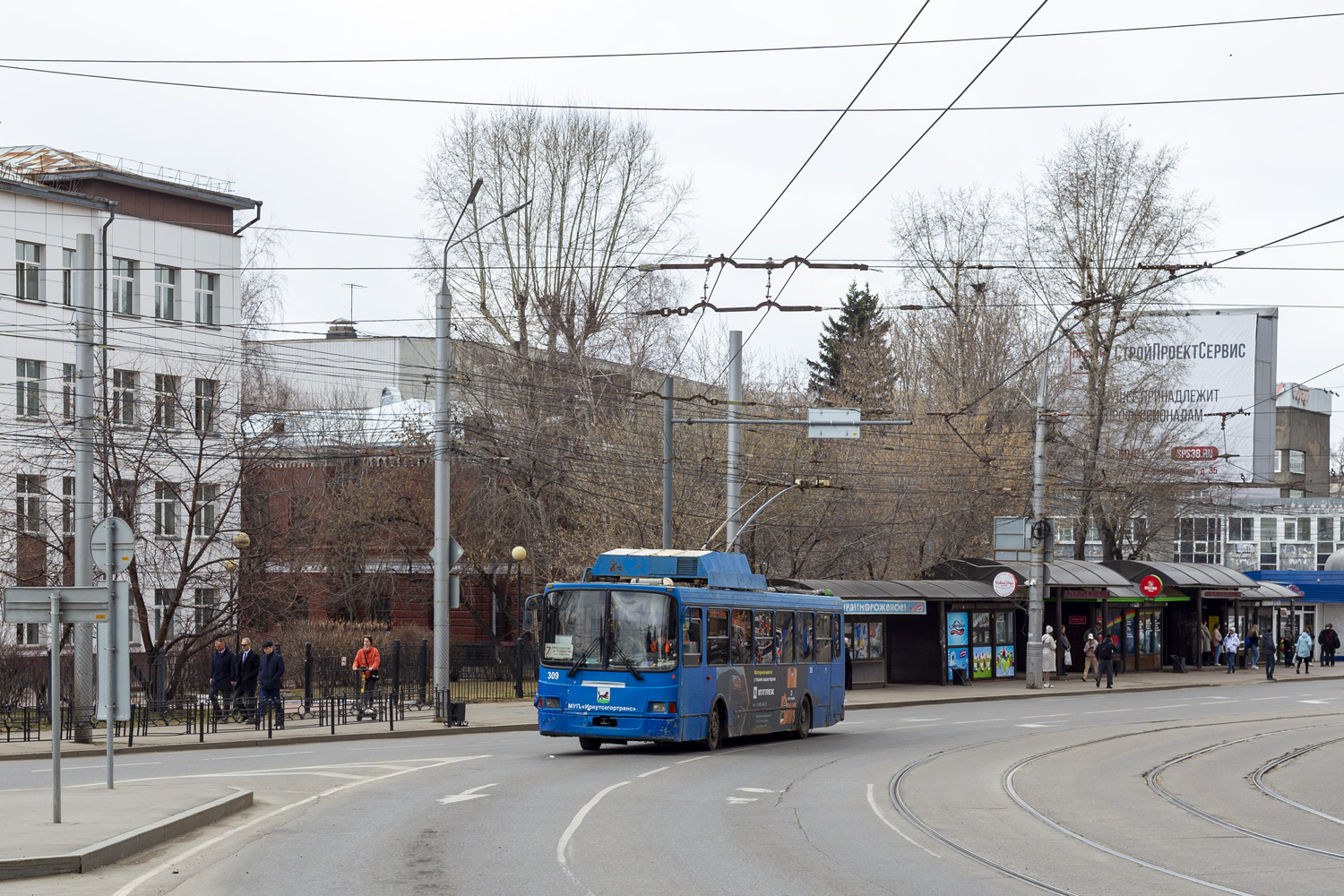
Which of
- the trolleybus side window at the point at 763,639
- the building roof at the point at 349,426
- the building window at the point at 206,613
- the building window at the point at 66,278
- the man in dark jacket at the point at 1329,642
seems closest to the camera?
the trolleybus side window at the point at 763,639

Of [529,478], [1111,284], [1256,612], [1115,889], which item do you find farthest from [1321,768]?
[1256,612]

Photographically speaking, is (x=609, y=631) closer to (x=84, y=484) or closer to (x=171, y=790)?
(x=171, y=790)

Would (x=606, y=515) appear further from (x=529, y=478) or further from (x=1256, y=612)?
(x=1256, y=612)

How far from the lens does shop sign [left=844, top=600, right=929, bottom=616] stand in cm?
3909

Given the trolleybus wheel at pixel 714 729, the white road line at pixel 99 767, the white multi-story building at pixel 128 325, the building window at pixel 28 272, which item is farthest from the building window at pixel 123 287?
the trolleybus wheel at pixel 714 729

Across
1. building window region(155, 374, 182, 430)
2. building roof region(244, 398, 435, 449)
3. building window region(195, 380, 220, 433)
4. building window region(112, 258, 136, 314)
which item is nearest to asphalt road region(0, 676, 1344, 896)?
building window region(195, 380, 220, 433)

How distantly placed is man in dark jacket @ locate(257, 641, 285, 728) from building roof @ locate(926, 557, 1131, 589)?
23988 mm

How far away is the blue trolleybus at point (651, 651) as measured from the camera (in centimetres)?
2184

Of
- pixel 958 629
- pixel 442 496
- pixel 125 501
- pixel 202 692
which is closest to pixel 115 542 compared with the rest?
pixel 442 496

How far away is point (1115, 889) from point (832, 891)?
6.89ft

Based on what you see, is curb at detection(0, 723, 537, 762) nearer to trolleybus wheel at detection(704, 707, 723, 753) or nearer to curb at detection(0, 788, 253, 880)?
trolleybus wheel at detection(704, 707, 723, 753)

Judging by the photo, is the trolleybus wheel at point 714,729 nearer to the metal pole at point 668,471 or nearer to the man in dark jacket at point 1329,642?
the metal pole at point 668,471

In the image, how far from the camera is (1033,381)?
56062mm

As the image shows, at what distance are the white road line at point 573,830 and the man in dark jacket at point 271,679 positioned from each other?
997 centimetres
